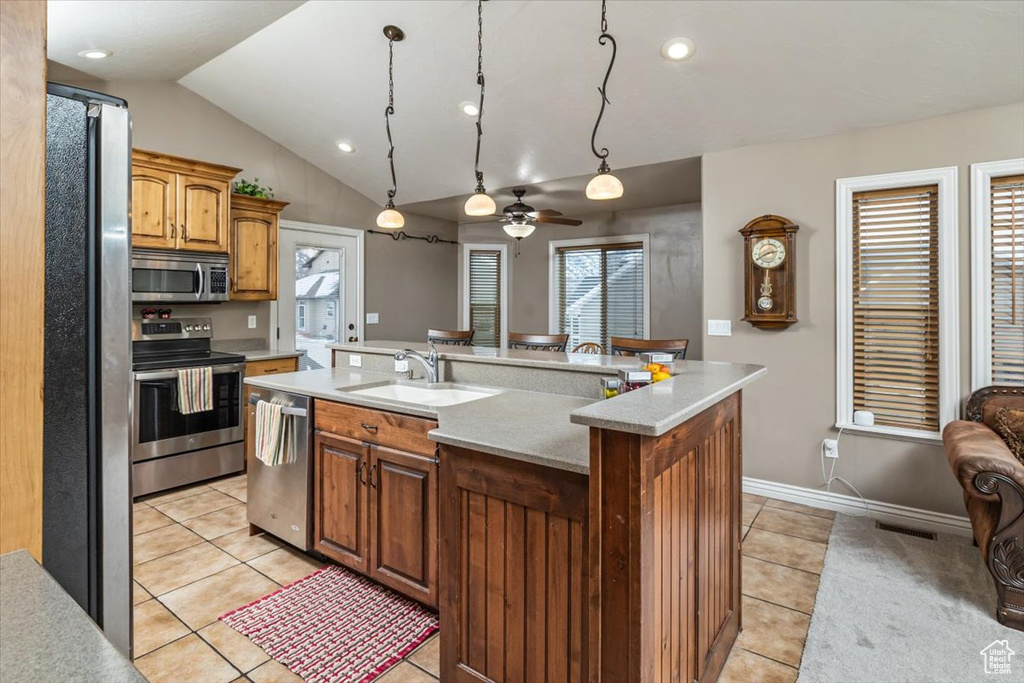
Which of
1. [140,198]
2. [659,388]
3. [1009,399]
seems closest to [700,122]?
[1009,399]

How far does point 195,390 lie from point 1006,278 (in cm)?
517

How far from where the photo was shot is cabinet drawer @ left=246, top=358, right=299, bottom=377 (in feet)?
14.2

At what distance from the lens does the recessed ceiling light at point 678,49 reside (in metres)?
2.84

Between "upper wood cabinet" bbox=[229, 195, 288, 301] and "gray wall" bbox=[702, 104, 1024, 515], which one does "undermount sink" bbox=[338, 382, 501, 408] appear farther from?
"upper wood cabinet" bbox=[229, 195, 288, 301]

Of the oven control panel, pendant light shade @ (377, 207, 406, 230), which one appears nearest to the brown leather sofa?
pendant light shade @ (377, 207, 406, 230)

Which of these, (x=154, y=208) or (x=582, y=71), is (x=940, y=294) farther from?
(x=154, y=208)

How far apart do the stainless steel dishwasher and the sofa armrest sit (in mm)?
2993

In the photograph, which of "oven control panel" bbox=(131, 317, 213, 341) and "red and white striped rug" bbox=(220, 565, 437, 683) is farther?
"oven control panel" bbox=(131, 317, 213, 341)

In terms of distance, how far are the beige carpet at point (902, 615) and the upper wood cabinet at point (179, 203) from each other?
4.57 metres

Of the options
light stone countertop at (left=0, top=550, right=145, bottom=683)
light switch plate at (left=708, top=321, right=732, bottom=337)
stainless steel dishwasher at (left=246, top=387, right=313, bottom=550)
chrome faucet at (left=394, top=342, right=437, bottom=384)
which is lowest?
stainless steel dishwasher at (left=246, top=387, right=313, bottom=550)

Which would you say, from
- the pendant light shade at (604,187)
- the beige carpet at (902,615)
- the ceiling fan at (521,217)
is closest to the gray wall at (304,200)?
the ceiling fan at (521,217)

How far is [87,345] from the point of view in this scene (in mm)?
1041

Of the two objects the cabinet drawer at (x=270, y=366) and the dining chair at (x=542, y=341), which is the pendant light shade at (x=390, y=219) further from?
the cabinet drawer at (x=270, y=366)

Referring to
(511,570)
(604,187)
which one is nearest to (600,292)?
(604,187)
